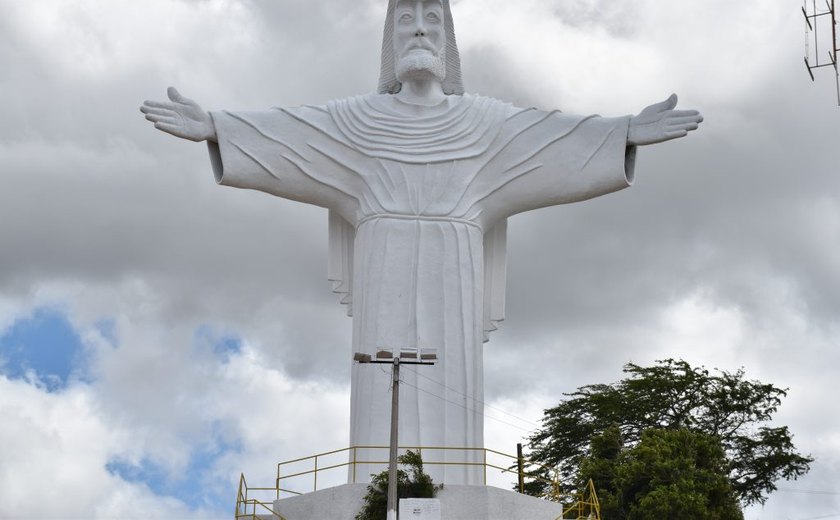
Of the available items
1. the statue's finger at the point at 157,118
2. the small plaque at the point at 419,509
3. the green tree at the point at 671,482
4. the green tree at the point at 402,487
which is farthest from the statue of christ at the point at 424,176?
the green tree at the point at 671,482

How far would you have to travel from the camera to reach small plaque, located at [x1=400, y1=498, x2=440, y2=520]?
22.5 metres

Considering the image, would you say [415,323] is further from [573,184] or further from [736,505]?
[736,505]

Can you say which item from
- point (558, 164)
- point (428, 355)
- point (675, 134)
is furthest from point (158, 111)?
point (675, 134)

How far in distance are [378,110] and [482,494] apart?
325 inches

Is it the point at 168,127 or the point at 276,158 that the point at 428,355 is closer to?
the point at 276,158

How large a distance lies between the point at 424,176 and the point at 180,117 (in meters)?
4.84

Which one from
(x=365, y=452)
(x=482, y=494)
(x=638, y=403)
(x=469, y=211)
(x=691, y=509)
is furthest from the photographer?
(x=638, y=403)

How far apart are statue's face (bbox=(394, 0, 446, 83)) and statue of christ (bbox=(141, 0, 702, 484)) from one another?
0.03m

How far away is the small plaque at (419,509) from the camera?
22.5m

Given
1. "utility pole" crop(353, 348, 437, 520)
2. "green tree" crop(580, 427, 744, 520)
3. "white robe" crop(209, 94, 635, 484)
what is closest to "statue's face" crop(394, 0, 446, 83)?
"white robe" crop(209, 94, 635, 484)

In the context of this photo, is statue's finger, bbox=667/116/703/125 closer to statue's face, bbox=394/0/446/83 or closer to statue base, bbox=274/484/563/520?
statue's face, bbox=394/0/446/83

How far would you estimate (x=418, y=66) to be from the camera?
90.8 ft

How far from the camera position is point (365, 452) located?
83.3ft

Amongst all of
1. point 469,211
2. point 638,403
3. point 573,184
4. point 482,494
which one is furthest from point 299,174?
point 638,403
